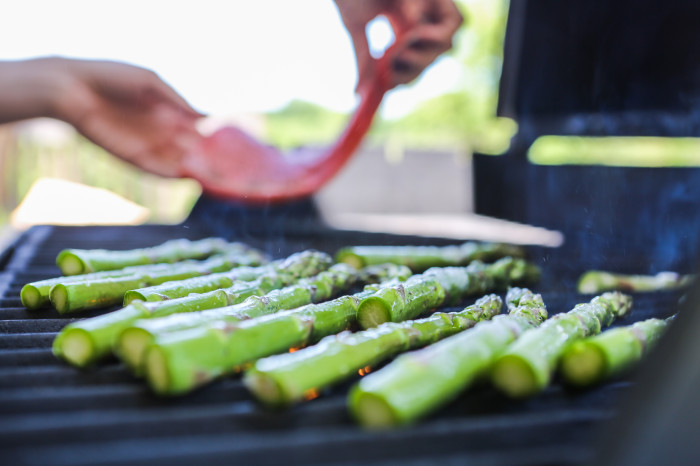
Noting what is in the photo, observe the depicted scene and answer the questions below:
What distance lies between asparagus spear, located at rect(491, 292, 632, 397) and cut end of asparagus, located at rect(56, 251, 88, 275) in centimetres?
176

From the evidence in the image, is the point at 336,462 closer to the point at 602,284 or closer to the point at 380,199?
the point at 602,284

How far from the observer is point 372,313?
5.35 ft

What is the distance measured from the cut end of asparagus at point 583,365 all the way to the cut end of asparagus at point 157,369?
0.95m

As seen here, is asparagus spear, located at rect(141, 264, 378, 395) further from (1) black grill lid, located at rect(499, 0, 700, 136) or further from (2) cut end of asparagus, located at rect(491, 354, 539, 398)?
(1) black grill lid, located at rect(499, 0, 700, 136)

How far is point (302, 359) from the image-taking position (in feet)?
3.89

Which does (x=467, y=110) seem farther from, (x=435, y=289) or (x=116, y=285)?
(x=116, y=285)

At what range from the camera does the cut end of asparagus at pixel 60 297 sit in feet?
5.64

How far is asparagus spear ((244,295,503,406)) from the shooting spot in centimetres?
112

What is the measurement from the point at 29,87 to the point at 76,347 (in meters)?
2.80

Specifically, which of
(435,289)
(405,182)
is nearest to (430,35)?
(435,289)

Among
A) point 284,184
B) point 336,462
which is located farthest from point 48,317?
point 284,184

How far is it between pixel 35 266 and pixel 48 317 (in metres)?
0.95

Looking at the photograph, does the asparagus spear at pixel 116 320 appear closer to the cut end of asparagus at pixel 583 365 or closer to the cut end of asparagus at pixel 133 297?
the cut end of asparagus at pixel 133 297

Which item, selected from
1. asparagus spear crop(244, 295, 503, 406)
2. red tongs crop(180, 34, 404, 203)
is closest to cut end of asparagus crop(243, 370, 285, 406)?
asparagus spear crop(244, 295, 503, 406)
